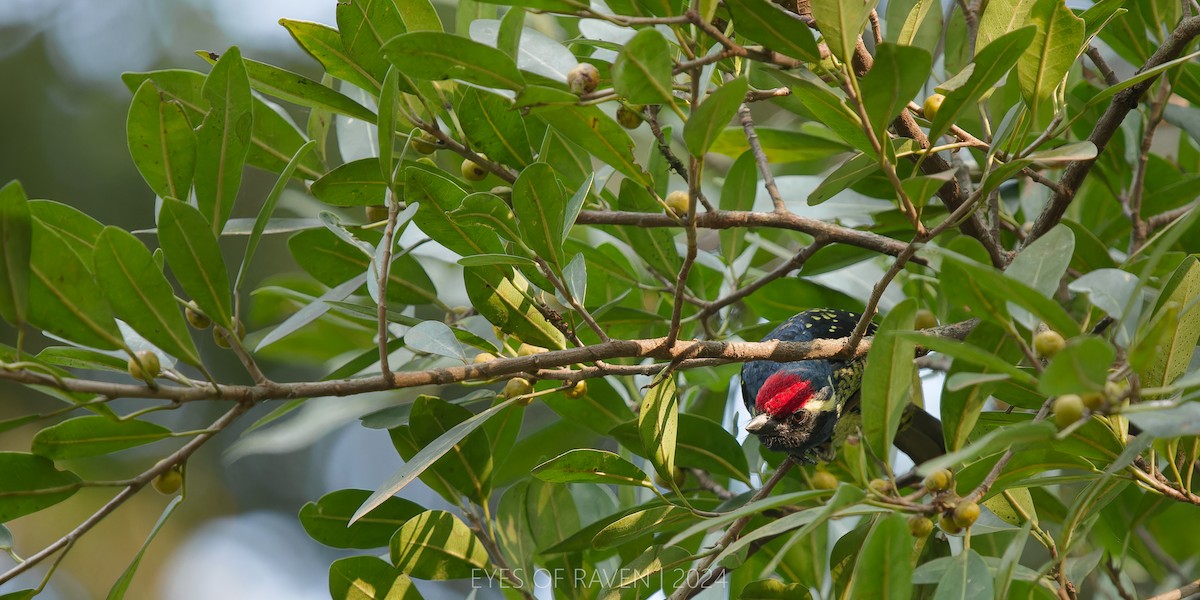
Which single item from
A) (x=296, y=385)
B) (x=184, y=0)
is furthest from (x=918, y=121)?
(x=184, y=0)

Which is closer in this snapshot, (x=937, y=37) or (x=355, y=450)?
(x=937, y=37)

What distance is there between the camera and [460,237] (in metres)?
1.55

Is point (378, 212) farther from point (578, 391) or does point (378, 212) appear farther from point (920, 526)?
point (920, 526)

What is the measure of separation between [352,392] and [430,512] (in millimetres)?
529

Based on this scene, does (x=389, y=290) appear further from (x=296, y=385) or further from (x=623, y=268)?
(x=296, y=385)

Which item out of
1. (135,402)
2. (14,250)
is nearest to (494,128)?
(14,250)

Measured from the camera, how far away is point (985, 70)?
1.28 m

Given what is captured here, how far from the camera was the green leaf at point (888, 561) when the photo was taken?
1.18 meters

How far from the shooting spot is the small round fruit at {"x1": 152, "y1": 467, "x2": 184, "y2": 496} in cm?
143

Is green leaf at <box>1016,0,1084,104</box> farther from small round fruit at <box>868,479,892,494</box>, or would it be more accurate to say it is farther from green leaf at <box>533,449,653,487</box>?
green leaf at <box>533,449,653,487</box>

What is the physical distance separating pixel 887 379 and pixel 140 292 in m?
1.00

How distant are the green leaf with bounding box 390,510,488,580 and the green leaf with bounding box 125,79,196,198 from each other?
28.3 inches

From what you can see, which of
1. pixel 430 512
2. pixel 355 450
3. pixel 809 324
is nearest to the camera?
pixel 430 512

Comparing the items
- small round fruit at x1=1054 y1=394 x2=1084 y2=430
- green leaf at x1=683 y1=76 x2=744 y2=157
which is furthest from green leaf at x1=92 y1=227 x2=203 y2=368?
small round fruit at x1=1054 y1=394 x2=1084 y2=430
